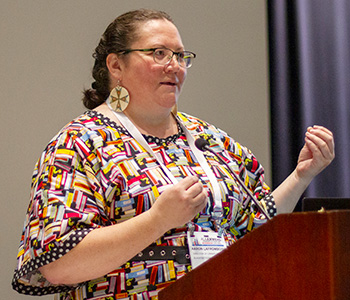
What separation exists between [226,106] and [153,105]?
1.58 meters

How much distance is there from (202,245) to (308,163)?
0.49 metres

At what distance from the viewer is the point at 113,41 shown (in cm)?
199

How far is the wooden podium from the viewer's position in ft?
3.11

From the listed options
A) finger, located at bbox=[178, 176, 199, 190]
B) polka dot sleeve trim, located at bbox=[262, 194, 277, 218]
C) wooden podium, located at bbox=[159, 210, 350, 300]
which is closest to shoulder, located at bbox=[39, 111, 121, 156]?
finger, located at bbox=[178, 176, 199, 190]

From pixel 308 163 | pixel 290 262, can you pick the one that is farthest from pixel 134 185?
pixel 290 262

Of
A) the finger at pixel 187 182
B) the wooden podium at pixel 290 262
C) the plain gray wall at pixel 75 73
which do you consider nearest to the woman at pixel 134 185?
the finger at pixel 187 182

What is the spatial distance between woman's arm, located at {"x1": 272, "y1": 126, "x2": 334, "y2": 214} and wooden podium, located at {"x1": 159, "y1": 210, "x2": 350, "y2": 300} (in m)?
0.90

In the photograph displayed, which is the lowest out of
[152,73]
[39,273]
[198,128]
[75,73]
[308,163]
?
[39,273]

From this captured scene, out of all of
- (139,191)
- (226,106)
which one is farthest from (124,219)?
(226,106)

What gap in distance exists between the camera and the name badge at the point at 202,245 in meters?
1.68

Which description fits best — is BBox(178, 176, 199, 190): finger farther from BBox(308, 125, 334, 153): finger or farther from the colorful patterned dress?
BBox(308, 125, 334, 153): finger

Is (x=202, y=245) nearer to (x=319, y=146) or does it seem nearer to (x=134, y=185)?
(x=134, y=185)

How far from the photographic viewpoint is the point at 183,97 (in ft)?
10.9

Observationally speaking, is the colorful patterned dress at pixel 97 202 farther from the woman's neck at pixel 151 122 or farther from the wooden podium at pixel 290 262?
the wooden podium at pixel 290 262
